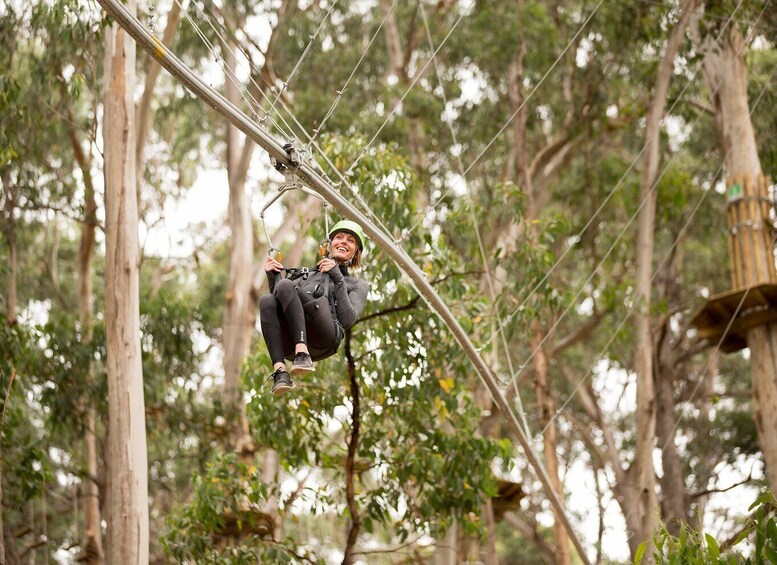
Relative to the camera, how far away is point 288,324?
561 cm

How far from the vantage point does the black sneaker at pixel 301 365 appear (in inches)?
212

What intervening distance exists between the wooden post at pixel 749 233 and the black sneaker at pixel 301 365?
5.79m

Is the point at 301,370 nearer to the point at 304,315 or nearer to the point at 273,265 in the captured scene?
the point at 304,315

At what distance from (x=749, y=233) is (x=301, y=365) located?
6.40m

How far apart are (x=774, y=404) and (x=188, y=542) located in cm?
510

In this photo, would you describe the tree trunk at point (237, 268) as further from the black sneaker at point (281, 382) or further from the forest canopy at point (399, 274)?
the black sneaker at point (281, 382)

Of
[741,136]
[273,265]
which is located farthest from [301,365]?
[741,136]

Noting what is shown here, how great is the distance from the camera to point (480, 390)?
492 inches

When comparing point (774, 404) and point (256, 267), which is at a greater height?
point (256, 267)

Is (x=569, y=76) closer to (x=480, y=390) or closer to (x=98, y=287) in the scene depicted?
(x=480, y=390)

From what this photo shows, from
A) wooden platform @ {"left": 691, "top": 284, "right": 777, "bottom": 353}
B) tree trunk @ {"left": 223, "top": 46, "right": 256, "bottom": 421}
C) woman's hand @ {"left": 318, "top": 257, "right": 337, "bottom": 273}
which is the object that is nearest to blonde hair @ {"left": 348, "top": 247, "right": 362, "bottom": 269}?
woman's hand @ {"left": 318, "top": 257, "right": 337, "bottom": 273}

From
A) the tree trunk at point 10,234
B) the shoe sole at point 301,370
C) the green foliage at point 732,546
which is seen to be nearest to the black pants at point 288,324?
the shoe sole at point 301,370

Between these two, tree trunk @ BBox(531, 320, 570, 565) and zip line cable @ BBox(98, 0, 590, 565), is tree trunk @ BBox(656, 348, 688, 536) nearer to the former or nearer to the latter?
tree trunk @ BBox(531, 320, 570, 565)

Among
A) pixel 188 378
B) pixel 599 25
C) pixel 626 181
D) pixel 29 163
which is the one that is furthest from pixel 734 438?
pixel 29 163
